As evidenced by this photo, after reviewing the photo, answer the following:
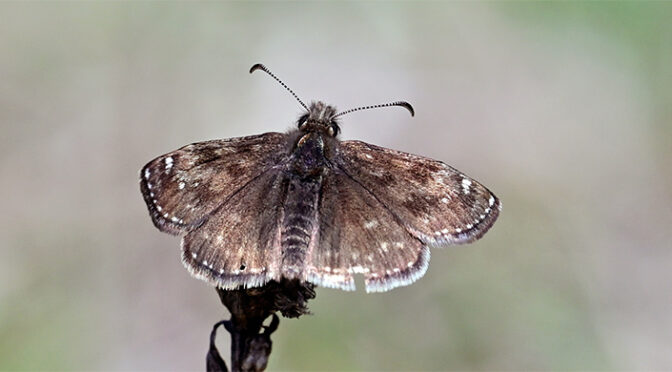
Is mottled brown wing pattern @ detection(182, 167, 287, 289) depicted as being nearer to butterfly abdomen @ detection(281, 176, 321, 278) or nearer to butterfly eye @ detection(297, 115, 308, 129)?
butterfly abdomen @ detection(281, 176, 321, 278)

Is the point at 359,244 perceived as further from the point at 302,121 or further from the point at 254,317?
the point at 302,121

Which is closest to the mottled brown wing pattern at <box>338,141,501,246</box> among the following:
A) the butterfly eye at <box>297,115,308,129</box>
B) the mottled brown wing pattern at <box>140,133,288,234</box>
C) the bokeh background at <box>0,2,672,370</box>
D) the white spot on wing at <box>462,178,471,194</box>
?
the white spot on wing at <box>462,178,471,194</box>

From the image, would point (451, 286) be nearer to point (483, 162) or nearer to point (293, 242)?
point (483, 162)

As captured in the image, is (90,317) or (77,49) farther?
(77,49)

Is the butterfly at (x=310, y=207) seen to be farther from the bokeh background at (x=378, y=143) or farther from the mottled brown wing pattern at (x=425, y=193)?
the bokeh background at (x=378, y=143)

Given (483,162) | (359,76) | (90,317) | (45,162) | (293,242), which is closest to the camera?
(293,242)

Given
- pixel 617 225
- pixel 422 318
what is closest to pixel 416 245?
pixel 422 318
